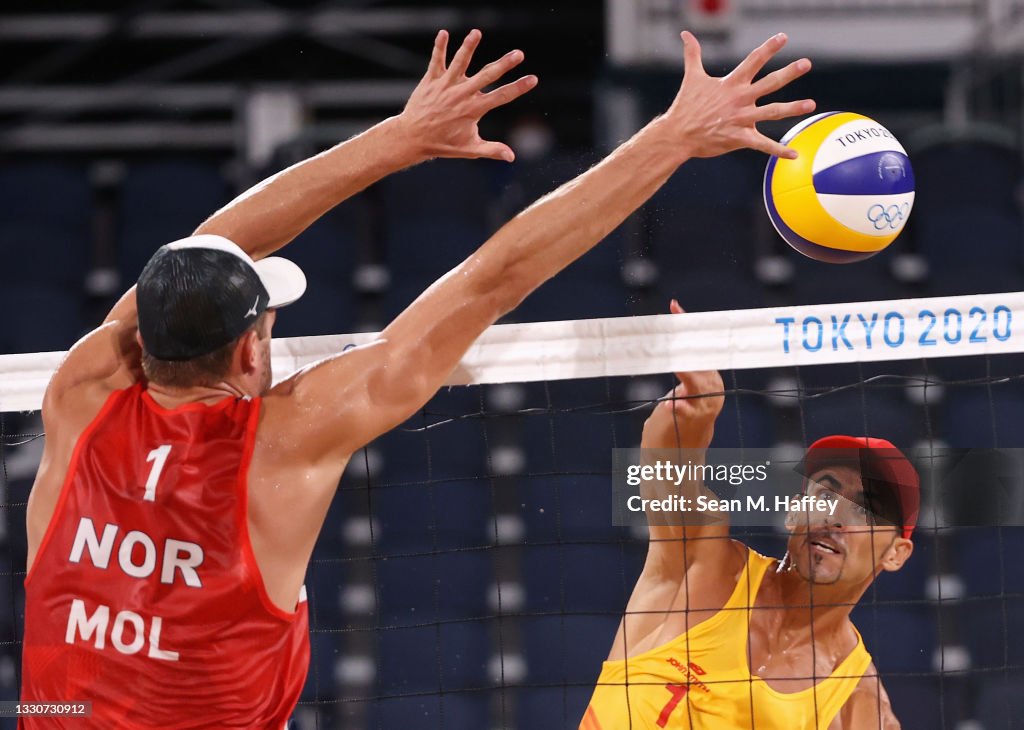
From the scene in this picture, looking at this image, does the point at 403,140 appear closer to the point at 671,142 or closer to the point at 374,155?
the point at 374,155

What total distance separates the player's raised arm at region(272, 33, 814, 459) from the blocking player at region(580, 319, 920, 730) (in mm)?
1050

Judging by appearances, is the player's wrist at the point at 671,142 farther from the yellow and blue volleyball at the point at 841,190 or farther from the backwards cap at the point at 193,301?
the yellow and blue volleyball at the point at 841,190

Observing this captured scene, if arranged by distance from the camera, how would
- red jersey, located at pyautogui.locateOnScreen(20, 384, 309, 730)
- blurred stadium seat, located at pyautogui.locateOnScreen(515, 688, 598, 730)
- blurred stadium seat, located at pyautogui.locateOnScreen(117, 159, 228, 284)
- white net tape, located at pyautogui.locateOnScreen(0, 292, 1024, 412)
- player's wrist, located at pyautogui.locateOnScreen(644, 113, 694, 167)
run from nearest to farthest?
red jersey, located at pyautogui.locateOnScreen(20, 384, 309, 730) → player's wrist, located at pyautogui.locateOnScreen(644, 113, 694, 167) → white net tape, located at pyautogui.locateOnScreen(0, 292, 1024, 412) → blurred stadium seat, located at pyautogui.locateOnScreen(515, 688, 598, 730) → blurred stadium seat, located at pyautogui.locateOnScreen(117, 159, 228, 284)

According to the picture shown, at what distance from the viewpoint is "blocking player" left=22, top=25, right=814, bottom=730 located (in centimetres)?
200

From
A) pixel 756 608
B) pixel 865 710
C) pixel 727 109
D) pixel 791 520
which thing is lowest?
pixel 865 710

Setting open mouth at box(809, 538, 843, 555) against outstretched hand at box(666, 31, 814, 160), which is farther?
open mouth at box(809, 538, 843, 555)

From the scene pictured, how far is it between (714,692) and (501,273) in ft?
5.07

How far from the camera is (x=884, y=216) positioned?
2.97 metres

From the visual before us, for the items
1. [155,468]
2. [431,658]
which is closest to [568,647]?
[431,658]

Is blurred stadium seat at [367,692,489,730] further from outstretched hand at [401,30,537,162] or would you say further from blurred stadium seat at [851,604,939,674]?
outstretched hand at [401,30,537,162]

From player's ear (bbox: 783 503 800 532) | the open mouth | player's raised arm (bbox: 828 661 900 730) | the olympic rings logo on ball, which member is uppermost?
the olympic rings logo on ball

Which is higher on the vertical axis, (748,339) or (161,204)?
(161,204)

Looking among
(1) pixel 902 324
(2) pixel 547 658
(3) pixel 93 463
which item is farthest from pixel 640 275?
(3) pixel 93 463

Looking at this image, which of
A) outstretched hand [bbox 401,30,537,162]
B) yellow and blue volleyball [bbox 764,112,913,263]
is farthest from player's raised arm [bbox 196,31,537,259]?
yellow and blue volleyball [bbox 764,112,913,263]
